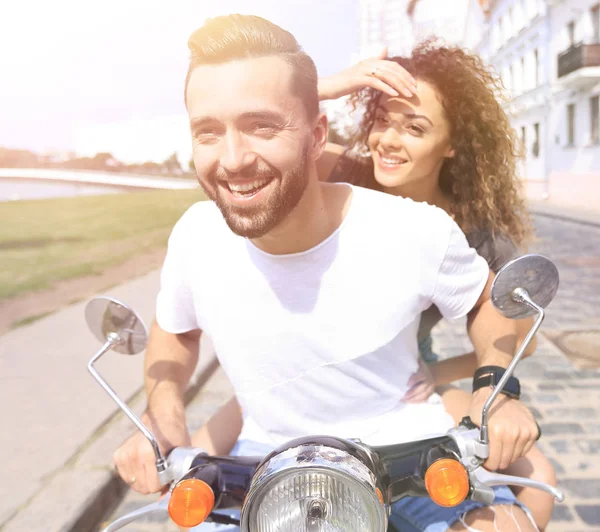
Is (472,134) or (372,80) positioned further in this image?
(472,134)

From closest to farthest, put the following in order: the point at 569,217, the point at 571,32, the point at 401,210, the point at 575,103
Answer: the point at 401,210 → the point at 569,217 → the point at 575,103 → the point at 571,32

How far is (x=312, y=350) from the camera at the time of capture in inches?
62.0

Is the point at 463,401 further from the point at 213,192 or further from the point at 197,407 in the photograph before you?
the point at 197,407

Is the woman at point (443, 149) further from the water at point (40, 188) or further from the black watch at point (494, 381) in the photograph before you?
the water at point (40, 188)

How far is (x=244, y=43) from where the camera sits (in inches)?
52.4

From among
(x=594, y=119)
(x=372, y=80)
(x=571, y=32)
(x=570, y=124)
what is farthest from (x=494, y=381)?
(x=571, y=32)

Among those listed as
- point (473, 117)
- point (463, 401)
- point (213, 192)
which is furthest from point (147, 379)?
point (473, 117)

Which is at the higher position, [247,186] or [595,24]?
[595,24]

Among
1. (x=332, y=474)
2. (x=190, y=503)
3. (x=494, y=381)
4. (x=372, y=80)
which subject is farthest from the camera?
(x=372, y=80)

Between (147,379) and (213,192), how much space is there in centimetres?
66

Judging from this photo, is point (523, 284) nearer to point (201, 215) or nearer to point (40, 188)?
point (201, 215)

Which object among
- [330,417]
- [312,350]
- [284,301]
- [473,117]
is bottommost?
[330,417]

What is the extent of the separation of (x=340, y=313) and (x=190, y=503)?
584 millimetres

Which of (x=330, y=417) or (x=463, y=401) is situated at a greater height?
(x=330, y=417)
